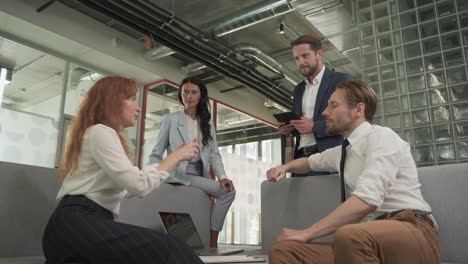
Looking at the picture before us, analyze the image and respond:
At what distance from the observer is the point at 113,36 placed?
557 cm

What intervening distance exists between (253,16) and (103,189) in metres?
3.88

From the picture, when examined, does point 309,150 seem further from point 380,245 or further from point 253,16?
point 253,16

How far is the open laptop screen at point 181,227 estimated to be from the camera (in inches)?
71.9

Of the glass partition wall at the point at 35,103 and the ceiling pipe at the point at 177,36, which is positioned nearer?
the ceiling pipe at the point at 177,36

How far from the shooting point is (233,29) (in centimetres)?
495

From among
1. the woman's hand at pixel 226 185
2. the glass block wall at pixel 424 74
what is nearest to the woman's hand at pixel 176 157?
the woman's hand at pixel 226 185

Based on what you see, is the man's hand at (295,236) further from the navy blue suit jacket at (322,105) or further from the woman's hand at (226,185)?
the woman's hand at (226,185)

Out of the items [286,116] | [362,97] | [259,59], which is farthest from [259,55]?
[362,97]

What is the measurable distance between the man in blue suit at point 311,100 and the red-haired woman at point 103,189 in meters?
0.76

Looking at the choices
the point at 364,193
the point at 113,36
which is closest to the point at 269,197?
the point at 364,193

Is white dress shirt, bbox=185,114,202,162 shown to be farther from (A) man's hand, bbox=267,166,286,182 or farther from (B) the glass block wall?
Result: (B) the glass block wall

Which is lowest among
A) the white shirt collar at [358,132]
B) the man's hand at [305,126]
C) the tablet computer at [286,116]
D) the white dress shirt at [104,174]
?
the white dress shirt at [104,174]

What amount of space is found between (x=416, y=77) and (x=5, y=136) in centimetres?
468

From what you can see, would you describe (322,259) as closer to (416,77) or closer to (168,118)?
(168,118)
